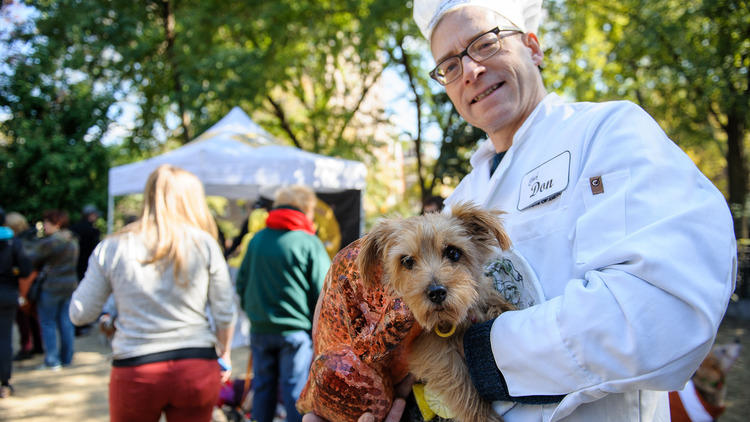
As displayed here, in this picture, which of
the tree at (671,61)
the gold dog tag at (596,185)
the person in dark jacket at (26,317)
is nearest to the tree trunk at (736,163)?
the tree at (671,61)

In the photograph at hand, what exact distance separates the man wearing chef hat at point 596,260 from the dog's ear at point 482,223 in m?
0.08

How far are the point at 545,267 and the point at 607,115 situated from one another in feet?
1.62

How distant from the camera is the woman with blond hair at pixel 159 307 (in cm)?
322

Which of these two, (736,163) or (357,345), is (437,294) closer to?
(357,345)

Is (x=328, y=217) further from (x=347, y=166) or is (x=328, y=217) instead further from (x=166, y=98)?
(x=166, y=98)

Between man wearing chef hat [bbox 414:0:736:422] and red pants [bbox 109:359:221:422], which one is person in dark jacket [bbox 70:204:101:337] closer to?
red pants [bbox 109:359:221:422]

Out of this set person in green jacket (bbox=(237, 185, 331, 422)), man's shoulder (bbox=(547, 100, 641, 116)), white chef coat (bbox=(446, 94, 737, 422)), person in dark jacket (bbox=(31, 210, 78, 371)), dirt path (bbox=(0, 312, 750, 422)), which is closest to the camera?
white chef coat (bbox=(446, 94, 737, 422))

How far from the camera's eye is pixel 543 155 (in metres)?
1.56

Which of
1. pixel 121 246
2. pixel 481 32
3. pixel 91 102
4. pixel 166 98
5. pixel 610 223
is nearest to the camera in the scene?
pixel 610 223

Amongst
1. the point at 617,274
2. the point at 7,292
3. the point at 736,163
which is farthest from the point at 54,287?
the point at 736,163

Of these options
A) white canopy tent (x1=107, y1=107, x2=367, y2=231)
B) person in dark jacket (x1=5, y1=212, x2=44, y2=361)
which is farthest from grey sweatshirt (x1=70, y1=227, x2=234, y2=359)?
person in dark jacket (x1=5, y1=212, x2=44, y2=361)

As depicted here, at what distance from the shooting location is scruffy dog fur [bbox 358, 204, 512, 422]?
A: 1.43 meters

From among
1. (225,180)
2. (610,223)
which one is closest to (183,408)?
(610,223)

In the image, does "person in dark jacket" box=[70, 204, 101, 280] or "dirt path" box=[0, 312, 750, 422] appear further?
"person in dark jacket" box=[70, 204, 101, 280]
